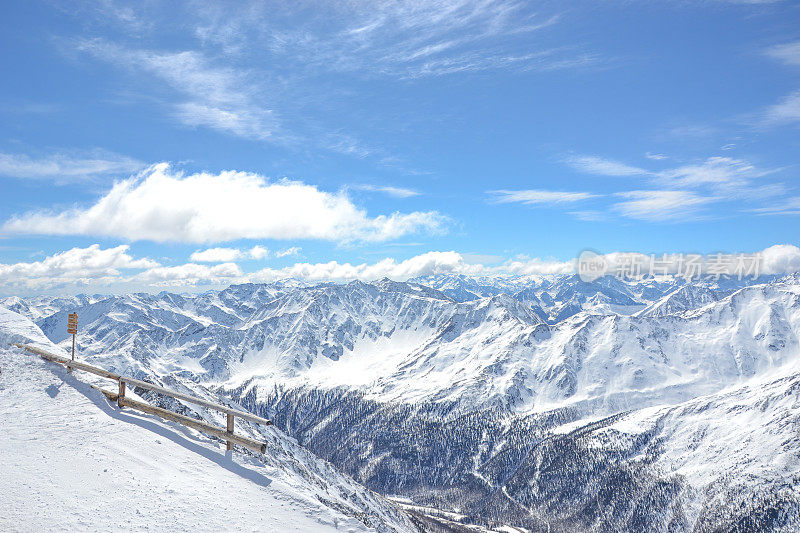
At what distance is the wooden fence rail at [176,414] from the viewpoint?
72.0 ft

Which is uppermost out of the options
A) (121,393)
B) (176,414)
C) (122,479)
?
(121,393)

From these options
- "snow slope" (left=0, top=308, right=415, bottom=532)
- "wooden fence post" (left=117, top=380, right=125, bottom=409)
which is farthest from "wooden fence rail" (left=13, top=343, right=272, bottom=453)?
"snow slope" (left=0, top=308, right=415, bottom=532)

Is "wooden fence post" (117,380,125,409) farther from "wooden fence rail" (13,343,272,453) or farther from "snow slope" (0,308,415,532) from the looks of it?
"snow slope" (0,308,415,532)

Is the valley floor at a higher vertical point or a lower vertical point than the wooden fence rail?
lower

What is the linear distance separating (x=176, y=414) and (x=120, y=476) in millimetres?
5229

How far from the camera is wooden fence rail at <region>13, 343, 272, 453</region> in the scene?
864 inches

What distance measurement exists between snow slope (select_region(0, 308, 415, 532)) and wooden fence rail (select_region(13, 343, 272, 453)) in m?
0.50

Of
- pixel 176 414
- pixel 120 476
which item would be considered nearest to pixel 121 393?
pixel 176 414

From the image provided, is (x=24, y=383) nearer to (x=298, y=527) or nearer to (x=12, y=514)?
(x=12, y=514)

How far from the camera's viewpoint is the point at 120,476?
1975 cm

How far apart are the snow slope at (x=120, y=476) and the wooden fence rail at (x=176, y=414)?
0.50 m

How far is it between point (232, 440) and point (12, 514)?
791 centimetres

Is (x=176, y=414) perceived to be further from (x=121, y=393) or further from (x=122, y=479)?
(x=122, y=479)

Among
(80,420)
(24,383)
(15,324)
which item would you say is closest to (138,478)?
(80,420)
